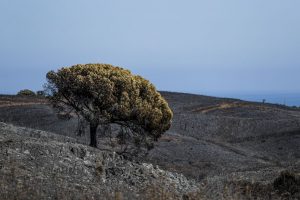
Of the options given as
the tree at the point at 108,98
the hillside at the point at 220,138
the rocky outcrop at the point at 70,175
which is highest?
the tree at the point at 108,98

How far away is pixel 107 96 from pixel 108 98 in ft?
0.36

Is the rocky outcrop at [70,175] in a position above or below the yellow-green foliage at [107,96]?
below

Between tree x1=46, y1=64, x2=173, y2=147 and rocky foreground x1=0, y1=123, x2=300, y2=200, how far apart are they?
5.89 meters

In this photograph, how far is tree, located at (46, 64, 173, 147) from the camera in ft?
77.3

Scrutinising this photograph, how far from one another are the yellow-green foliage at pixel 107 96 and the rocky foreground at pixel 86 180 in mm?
Result: 5885

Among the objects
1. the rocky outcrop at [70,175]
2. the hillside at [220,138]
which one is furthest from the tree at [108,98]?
the rocky outcrop at [70,175]

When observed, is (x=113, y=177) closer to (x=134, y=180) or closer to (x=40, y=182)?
(x=134, y=180)

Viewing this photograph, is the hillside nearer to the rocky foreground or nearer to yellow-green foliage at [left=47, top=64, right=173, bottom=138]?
yellow-green foliage at [left=47, top=64, right=173, bottom=138]

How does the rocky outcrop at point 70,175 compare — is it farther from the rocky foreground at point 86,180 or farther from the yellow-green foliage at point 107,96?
the yellow-green foliage at point 107,96

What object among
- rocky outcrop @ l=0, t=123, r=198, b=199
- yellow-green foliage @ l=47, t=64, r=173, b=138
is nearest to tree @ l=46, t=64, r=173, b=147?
yellow-green foliage @ l=47, t=64, r=173, b=138

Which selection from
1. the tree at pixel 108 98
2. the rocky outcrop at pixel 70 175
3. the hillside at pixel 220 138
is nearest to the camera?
the rocky outcrop at pixel 70 175

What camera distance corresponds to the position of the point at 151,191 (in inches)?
344

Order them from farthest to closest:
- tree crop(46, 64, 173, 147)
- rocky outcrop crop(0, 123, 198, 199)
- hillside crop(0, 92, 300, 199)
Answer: hillside crop(0, 92, 300, 199) < tree crop(46, 64, 173, 147) < rocky outcrop crop(0, 123, 198, 199)

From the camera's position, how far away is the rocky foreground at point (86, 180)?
9.25 meters
